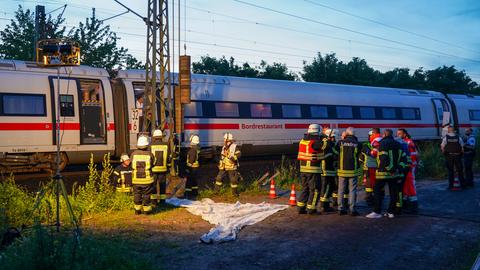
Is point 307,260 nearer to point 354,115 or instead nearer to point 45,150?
point 45,150

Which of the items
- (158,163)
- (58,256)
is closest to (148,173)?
(158,163)

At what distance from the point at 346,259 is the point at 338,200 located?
3.07 meters

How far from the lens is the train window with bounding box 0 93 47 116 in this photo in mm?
13898

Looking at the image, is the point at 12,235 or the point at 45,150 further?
the point at 45,150

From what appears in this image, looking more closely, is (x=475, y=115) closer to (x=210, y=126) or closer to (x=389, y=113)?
(x=389, y=113)

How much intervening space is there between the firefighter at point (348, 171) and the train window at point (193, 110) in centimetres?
822

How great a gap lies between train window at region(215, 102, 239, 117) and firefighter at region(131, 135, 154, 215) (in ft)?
27.3

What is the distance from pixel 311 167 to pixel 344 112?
1316cm

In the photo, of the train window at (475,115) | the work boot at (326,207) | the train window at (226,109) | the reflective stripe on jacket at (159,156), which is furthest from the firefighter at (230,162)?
the train window at (475,115)

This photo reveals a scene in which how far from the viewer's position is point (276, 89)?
19891mm

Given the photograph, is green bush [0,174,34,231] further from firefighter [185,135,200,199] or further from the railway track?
firefighter [185,135,200,199]

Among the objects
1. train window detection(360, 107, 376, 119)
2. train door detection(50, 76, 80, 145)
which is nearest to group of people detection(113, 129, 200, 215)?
train door detection(50, 76, 80, 145)

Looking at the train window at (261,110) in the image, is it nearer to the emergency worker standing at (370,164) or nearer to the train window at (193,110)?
the train window at (193,110)

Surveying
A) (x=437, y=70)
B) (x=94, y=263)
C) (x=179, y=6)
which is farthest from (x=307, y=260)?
(x=437, y=70)
